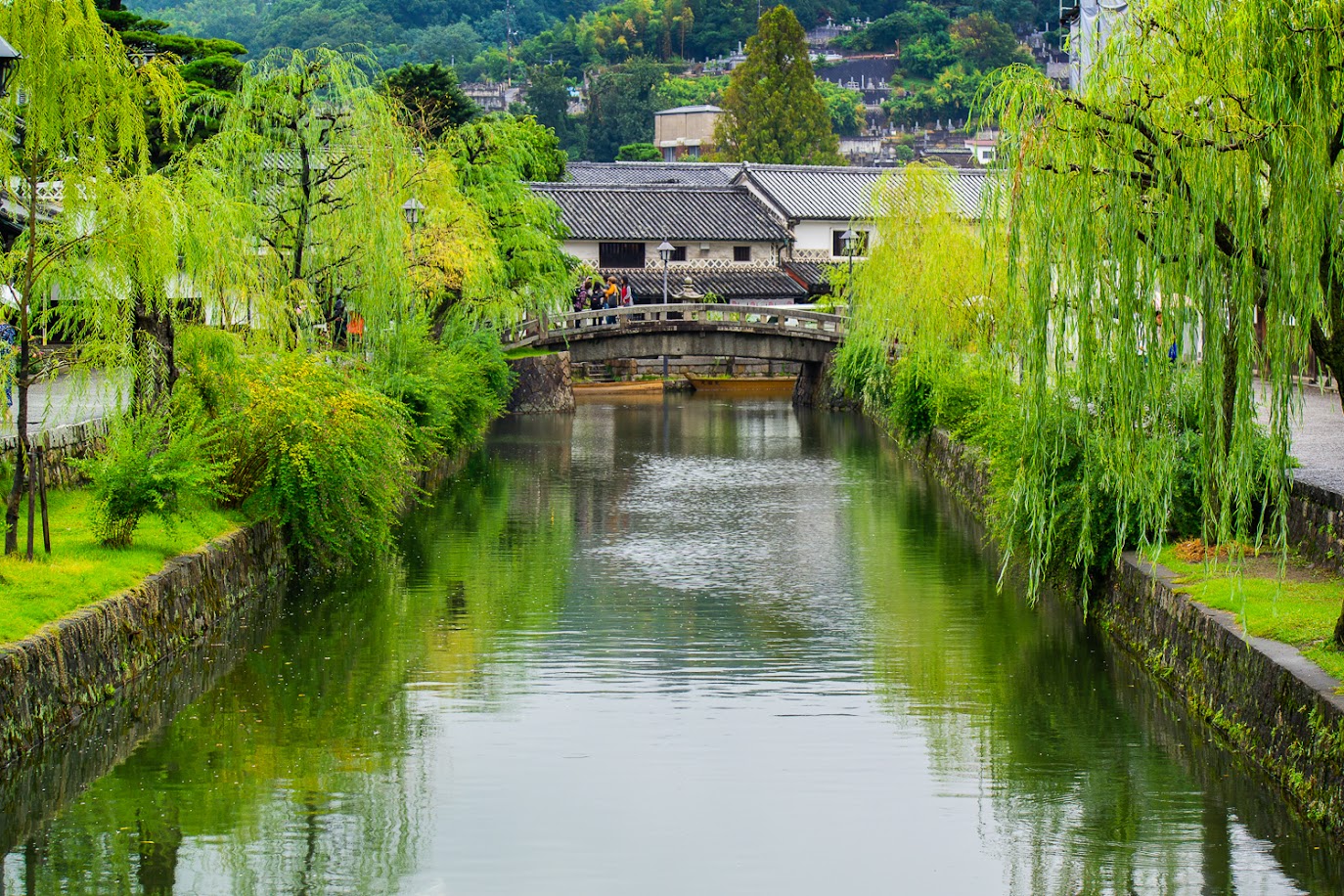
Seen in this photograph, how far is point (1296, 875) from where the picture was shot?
34.4ft

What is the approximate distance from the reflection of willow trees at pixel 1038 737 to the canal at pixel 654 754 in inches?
1.5

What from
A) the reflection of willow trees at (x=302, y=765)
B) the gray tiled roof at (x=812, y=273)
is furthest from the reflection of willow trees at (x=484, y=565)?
the gray tiled roof at (x=812, y=273)

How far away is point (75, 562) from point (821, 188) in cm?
4866

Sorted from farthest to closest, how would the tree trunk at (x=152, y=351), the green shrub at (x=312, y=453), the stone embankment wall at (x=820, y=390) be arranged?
1. the stone embankment wall at (x=820, y=390)
2. the green shrub at (x=312, y=453)
3. the tree trunk at (x=152, y=351)

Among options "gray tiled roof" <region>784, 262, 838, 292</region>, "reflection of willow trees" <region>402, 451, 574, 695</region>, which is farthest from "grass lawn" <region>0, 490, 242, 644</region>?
"gray tiled roof" <region>784, 262, 838, 292</region>

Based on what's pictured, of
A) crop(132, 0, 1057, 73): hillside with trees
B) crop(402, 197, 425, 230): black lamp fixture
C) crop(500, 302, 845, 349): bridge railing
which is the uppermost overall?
crop(132, 0, 1057, 73): hillside with trees

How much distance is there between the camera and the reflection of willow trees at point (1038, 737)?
11055 mm

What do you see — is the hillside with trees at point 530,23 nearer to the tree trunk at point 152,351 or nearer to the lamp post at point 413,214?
the lamp post at point 413,214

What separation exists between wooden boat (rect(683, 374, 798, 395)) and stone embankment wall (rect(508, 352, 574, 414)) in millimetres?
8581

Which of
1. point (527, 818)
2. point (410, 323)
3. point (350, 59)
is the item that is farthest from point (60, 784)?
point (410, 323)

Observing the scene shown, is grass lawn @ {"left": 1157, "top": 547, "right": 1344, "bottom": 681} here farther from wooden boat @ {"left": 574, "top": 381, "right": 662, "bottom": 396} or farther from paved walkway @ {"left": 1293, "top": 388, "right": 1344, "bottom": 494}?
wooden boat @ {"left": 574, "top": 381, "right": 662, "bottom": 396}

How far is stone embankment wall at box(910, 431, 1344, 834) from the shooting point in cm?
1088

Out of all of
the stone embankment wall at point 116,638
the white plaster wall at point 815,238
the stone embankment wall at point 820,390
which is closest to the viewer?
the stone embankment wall at point 116,638

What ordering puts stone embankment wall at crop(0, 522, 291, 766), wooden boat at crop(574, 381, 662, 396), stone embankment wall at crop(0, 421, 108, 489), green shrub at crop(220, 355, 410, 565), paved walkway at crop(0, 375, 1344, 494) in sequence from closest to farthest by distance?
1. stone embankment wall at crop(0, 522, 291, 766)
2. paved walkway at crop(0, 375, 1344, 494)
3. stone embankment wall at crop(0, 421, 108, 489)
4. green shrub at crop(220, 355, 410, 565)
5. wooden boat at crop(574, 381, 662, 396)
